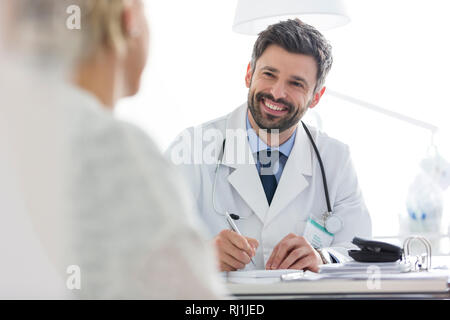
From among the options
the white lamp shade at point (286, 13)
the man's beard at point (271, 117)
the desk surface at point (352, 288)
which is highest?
the white lamp shade at point (286, 13)

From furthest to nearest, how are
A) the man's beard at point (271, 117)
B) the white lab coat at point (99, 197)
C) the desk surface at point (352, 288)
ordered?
the man's beard at point (271, 117)
the desk surface at point (352, 288)
the white lab coat at point (99, 197)

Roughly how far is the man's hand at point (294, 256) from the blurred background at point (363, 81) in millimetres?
1068

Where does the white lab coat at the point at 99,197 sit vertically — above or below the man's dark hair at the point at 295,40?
below

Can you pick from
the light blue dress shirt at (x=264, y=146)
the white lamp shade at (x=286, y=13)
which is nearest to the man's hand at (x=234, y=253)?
the light blue dress shirt at (x=264, y=146)

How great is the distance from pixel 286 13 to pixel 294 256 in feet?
2.88

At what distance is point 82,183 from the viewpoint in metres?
0.48

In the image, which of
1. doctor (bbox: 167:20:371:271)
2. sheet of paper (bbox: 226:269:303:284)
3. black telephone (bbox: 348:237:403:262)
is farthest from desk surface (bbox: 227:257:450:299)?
doctor (bbox: 167:20:371:271)

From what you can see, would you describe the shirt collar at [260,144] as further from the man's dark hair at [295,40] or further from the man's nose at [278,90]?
the man's dark hair at [295,40]

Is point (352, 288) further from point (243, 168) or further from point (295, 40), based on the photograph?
point (295, 40)

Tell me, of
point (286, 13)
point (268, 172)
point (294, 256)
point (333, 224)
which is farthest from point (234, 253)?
point (286, 13)

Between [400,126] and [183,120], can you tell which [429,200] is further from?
[183,120]

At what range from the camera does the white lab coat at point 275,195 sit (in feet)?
5.46

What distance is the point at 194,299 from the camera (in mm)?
504

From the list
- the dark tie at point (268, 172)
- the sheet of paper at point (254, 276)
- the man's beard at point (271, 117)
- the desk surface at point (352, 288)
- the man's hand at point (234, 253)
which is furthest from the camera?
the man's beard at point (271, 117)
